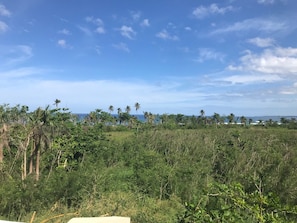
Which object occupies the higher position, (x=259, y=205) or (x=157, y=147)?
(x=259, y=205)

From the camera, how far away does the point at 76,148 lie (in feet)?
34.9

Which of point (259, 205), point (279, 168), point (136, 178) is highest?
point (259, 205)

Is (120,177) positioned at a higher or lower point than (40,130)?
lower

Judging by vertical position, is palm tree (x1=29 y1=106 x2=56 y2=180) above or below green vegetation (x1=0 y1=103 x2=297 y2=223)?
above

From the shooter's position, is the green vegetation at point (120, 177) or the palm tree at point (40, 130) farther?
the palm tree at point (40, 130)

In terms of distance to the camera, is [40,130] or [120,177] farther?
[120,177]

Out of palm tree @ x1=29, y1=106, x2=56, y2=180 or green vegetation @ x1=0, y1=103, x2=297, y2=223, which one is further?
palm tree @ x1=29, y1=106, x2=56, y2=180

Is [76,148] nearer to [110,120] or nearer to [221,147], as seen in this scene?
[221,147]

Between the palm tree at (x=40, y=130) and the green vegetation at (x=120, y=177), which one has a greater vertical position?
the palm tree at (x=40, y=130)

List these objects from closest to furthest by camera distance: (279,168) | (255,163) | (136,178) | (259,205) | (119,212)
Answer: (259,205) < (119,212) < (279,168) < (136,178) < (255,163)

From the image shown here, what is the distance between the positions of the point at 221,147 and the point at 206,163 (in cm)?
158

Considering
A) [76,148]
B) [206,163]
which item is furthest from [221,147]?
[76,148]

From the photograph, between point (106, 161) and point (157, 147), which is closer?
point (106, 161)

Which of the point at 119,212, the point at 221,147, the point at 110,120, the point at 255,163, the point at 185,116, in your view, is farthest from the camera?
the point at 185,116
